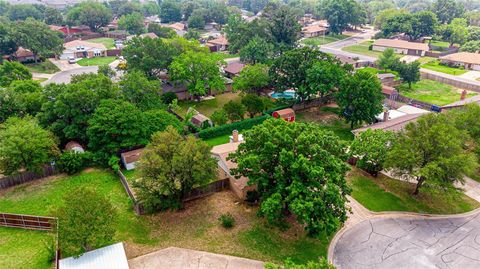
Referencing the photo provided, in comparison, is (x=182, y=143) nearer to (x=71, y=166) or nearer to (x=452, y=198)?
(x=71, y=166)

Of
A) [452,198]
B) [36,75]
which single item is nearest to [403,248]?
[452,198]

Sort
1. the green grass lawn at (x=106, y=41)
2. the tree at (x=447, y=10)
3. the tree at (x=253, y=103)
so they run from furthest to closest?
the tree at (x=447, y=10) < the green grass lawn at (x=106, y=41) < the tree at (x=253, y=103)

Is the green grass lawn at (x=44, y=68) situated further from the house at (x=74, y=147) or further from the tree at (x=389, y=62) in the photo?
the tree at (x=389, y=62)

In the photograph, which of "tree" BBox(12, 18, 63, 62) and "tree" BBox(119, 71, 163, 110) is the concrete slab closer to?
"tree" BBox(119, 71, 163, 110)

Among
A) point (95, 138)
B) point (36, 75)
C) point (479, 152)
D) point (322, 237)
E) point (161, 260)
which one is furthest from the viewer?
point (36, 75)

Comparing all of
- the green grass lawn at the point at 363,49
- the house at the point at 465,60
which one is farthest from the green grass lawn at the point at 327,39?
the house at the point at 465,60

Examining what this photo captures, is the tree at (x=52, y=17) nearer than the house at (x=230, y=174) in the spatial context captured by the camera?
No

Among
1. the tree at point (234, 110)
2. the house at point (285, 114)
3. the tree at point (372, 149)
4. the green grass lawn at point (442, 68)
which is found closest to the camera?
the tree at point (372, 149)

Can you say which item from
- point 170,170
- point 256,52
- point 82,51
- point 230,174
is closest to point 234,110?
point 230,174
